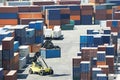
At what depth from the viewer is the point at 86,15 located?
5027 inches

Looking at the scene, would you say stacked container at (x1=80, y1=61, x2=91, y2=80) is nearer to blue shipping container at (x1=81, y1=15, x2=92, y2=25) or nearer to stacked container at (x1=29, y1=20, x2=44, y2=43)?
stacked container at (x1=29, y1=20, x2=44, y2=43)

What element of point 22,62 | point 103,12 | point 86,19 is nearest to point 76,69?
point 22,62

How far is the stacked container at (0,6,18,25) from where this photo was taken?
114812mm

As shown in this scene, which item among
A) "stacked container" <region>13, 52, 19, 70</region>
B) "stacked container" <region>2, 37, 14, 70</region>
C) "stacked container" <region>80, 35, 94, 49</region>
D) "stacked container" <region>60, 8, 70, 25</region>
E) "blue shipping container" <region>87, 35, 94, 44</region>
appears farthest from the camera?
"stacked container" <region>60, 8, 70, 25</region>

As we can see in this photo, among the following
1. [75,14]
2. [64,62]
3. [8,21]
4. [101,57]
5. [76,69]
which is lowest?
[64,62]

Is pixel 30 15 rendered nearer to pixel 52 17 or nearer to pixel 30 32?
pixel 52 17

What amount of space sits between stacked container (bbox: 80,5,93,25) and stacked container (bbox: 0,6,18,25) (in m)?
21.3

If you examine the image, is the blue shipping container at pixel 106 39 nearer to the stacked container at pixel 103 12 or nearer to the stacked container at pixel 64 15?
the stacked container at pixel 64 15

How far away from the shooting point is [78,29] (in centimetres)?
11538

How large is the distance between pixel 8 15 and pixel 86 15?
24.2 m

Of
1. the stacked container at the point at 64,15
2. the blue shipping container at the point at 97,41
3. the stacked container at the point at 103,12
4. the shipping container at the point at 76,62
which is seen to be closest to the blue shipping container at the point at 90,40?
the blue shipping container at the point at 97,41

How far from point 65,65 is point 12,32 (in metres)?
11.1

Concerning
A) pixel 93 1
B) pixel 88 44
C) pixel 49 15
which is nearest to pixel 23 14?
pixel 49 15

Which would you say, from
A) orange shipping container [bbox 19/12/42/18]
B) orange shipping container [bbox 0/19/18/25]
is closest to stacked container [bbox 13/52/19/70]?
orange shipping container [bbox 0/19/18/25]
